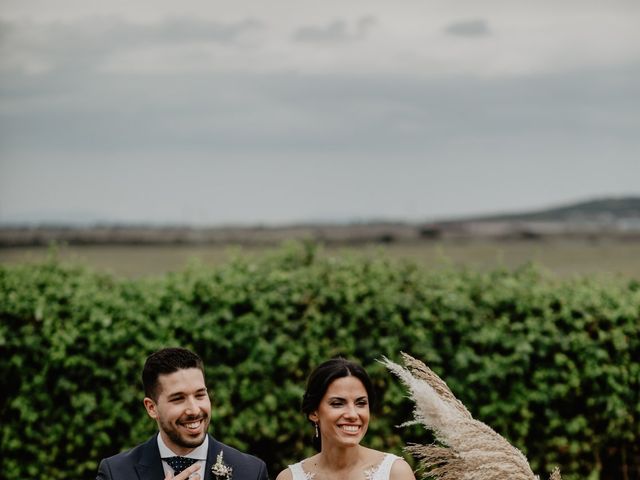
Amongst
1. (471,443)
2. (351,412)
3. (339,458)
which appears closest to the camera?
(471,443)

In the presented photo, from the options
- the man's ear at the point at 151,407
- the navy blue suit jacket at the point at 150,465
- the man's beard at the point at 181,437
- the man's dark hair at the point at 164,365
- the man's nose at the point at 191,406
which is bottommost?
the navy blue suit jacket at the point at 150,465

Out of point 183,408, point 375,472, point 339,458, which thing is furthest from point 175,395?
point 375,472

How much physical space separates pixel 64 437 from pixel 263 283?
→ 6.87 feet

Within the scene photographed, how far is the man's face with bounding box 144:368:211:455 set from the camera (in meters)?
3.64

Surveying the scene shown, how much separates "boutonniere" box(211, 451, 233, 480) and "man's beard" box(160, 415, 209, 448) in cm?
12

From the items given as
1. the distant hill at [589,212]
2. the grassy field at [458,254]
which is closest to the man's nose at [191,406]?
the grassy field at [458,254]

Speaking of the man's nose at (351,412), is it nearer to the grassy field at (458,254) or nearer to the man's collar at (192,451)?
the man's collar at (192,451)

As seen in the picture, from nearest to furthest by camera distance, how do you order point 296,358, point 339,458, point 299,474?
1. point 339,458
2. point 299,474
3. point 296,358

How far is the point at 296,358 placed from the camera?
6.61 meters

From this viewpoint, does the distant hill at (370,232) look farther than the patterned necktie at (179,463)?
Yes

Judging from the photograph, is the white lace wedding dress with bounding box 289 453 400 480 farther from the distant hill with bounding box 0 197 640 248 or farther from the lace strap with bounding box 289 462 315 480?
the distant hill with bounding box 0 197 640 248

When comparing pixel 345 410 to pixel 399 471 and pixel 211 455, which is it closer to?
pixel 399 471

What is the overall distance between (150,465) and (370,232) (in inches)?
522

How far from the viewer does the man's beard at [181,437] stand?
12.0ft
